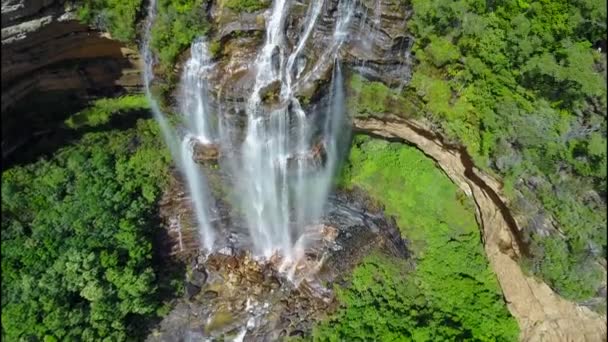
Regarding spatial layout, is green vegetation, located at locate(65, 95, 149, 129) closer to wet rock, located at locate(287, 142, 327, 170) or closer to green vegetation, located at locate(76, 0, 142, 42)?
green vegetation, located at locate(76, 0, 142, 42)

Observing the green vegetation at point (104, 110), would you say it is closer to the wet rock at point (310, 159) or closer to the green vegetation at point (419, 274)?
the wet rock at point (310, 159)

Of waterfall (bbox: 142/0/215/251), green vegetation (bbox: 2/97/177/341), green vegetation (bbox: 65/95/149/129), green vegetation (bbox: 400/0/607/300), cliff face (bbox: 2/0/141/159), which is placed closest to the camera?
green vegetation (bbox: 400/0/607/300)

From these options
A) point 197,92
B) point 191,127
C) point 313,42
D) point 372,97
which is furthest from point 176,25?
point 372,97

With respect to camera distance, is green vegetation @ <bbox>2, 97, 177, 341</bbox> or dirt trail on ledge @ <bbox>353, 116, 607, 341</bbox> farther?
green vegetation @ <bbox>2, 97, 177, 341</bbox>

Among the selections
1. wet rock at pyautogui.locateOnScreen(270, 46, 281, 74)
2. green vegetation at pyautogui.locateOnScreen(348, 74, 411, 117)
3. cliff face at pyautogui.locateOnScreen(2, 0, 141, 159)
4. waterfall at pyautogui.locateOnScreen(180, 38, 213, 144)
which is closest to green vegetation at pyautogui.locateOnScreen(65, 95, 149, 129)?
cliff face at pyautogui.locateOnScreen(2, 0, 141, 159)

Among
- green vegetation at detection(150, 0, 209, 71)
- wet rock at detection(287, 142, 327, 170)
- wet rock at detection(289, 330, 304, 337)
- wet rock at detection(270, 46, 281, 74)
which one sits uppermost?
green vegetation at detection(150, 0, 209, 71)

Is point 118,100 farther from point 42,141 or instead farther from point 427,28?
point 427,28

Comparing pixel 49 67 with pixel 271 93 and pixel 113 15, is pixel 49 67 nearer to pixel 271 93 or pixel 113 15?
pixel 113 15

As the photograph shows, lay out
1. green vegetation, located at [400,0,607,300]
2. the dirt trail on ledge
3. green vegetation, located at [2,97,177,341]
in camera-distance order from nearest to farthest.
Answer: green vegetation, located at [400,0,607,300] → the dirt trail on ledge → green vegetation, located at [2,97,177,341]
